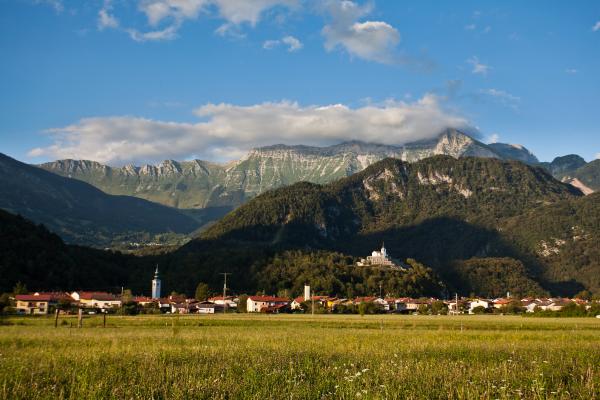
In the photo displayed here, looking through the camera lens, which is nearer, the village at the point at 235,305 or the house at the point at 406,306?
the village at the point at 235,305

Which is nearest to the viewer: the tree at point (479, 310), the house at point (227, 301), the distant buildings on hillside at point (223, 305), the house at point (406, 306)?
the distant buildings on hillside at point (223, 305)

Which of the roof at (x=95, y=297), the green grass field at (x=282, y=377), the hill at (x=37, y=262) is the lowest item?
the roof at (x=95, y=297)

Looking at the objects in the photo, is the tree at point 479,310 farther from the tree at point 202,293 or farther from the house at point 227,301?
the tree at point 202,293

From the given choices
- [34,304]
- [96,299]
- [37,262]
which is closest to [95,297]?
[96,299]

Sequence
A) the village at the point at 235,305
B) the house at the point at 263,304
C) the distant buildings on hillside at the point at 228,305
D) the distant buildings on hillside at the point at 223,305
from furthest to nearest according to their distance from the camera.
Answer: the house at the point at 263,304, the distant buildings on hillside at the point at 228,305, the distant buildings on hillside at the point at 223,305, the village at the point at 235,305

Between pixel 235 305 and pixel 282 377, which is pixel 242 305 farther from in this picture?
pixel 282 377

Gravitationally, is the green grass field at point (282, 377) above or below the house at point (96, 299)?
A: above

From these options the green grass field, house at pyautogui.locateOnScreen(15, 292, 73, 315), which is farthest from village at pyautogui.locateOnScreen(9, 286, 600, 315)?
the green grass field

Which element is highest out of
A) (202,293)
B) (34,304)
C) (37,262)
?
(37,262)

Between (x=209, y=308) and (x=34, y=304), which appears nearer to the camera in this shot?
(x=34, y=304)

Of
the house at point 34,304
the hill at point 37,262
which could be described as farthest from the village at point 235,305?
the hill at point 37,262

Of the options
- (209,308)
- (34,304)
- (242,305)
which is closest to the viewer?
(34,304)

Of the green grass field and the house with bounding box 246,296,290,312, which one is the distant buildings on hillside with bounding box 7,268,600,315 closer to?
the house with bounding box 246,296,290,312

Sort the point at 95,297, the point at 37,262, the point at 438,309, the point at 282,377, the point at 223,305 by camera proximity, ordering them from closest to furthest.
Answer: the point at 282,377, the point at 95,297, the point at 438,309, the point at 223,305, the point at 37,262
